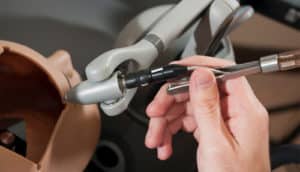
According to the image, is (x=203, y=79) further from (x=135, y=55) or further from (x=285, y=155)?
(x=285, y=155)

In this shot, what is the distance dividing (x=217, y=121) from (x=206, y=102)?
0.02 metres

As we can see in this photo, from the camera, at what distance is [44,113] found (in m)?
0.62

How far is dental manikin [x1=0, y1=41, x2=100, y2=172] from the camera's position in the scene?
0.54 metres

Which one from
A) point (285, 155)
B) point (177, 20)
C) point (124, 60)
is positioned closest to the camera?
point (124, 60)

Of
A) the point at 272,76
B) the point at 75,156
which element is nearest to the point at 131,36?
the point at 75,156

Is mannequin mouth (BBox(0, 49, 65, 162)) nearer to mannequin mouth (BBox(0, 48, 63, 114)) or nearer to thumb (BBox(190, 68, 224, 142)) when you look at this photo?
mannequin mouth (BBox(0, 48, 63, 114))

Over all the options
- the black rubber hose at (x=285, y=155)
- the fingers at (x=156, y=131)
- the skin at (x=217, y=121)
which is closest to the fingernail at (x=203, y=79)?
the skin at (x=217, y=121)

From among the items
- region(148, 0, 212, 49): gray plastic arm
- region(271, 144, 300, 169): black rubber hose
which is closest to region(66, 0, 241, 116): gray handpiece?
region(148, 0, 212, 49): gray plastic arm

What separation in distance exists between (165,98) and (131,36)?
7.4 inches

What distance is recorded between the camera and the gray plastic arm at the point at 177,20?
65 centimetres

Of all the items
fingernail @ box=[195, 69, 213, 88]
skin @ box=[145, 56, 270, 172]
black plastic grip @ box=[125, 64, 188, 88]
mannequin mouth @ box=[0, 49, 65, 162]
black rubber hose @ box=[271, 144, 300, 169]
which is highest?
mannequin mouth @ box=[0, 49, 65, 162]

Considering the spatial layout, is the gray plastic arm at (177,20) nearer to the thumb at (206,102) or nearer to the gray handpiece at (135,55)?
the gray handpiece at (135,55)

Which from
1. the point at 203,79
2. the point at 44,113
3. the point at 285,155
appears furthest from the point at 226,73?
the point at 285,155

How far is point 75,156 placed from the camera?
2.04ft
